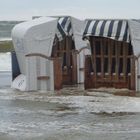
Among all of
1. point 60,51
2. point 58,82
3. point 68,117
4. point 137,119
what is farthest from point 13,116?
point 60,51

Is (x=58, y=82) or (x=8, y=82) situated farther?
(x=8, y=82)

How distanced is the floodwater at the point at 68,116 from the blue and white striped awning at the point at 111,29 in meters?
1.83

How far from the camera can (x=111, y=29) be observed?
1714 cm

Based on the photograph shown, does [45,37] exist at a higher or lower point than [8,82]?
higher

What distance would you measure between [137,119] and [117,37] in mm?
5317

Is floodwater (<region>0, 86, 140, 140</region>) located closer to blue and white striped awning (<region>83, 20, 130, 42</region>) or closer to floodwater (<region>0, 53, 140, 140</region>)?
floodwater (<region>0, 53, 140, 140</region>)

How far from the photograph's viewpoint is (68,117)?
41.6ft

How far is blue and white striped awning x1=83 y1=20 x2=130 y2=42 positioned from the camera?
1706 centimetres

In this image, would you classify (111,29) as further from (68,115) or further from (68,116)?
(68,116)

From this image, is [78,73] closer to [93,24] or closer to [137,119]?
[93,24]

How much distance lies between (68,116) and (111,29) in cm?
507

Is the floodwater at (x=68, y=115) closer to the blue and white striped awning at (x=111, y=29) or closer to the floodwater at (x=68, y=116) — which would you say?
the floodwater at (x=68, y=116)

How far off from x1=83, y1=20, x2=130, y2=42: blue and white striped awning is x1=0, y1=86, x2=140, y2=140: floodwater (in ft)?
6.02

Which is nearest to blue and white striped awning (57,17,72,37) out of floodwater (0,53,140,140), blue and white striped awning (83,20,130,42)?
blue and white striped awning (83,20,130,42)
